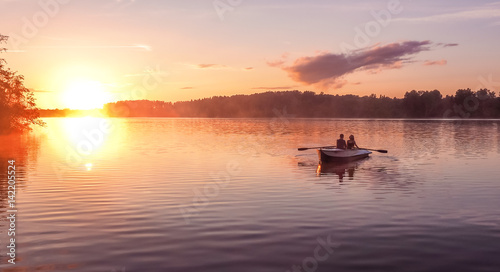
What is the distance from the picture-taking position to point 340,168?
123ft

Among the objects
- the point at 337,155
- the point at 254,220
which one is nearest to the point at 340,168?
the point at 337,155

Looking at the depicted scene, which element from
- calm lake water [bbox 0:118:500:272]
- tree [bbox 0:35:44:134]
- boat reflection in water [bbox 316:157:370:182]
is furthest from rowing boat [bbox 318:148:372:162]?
tree [bbox 0:35:44:134]

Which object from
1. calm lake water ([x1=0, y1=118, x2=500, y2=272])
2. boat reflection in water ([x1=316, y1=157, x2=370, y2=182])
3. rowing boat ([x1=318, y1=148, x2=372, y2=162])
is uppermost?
rowing boat ([x1=318, y1=148, x2=372, y2=162])

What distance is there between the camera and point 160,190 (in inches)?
991

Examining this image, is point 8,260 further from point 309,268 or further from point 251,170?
point 251,170

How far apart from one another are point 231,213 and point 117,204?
5.66 m

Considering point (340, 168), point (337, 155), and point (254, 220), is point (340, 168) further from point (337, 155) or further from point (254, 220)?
point (254, 220)

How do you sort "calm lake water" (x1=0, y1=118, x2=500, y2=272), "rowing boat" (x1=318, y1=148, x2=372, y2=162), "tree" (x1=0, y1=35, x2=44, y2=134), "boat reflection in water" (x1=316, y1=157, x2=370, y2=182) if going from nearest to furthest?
1. "calm lake water" (x1=0, y1=118, x2=500, y2=272)
2. "boat reflection in water" (x1=316, y1=157, x2=370, y2=182)
3. "rowing boat" (x1=318, y1=148, x2=372, y2=162)
4. "tree" (x1=0, y1=35, x2=44, y2=134)

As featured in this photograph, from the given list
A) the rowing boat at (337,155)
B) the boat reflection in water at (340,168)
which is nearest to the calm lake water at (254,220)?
the boat reflection in water at (340,168)

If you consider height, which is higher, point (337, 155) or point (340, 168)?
point (337, 155)

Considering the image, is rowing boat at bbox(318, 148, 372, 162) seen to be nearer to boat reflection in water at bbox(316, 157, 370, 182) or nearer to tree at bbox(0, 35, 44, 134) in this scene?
boat reflection in water at bbox(316, 157, 370, 182)

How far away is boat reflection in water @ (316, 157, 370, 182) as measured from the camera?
3344cm

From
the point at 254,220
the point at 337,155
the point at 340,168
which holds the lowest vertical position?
the point at 340,168

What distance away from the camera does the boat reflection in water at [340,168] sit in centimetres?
3344
